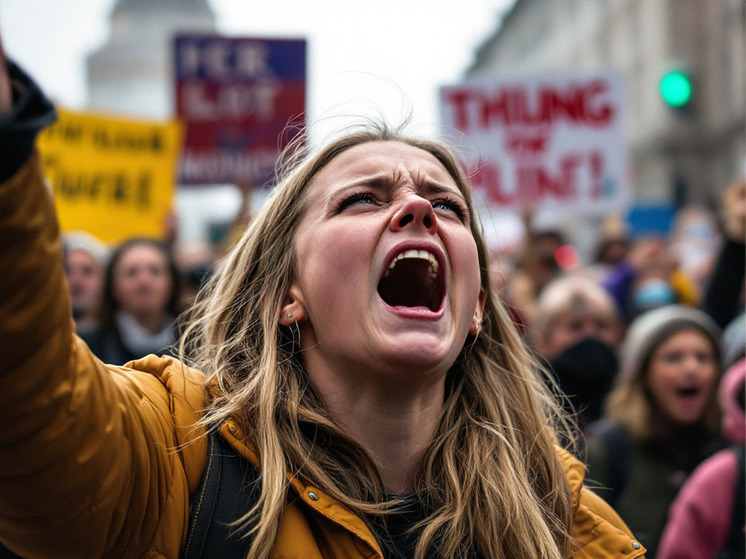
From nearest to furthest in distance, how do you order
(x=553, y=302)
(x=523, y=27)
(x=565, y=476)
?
(x=565, y=476) < (x=553, y=302) < (x=523, y=27)

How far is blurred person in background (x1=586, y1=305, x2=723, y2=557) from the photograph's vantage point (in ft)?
12.0

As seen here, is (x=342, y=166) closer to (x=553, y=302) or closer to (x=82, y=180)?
(x=553, y=302)

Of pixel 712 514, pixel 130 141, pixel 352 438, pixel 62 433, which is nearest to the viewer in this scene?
pixel 62 433

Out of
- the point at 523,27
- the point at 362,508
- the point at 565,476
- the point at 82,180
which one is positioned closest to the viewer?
the point at 362,508

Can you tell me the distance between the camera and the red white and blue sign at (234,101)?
7.15 metres

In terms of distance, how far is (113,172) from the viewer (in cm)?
719

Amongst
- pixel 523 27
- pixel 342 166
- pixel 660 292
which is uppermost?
pixel 523 27

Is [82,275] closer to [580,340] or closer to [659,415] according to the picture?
[580,340]

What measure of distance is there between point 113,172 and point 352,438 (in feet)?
18.4

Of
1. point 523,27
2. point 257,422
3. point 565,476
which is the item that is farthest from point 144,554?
point 523,27

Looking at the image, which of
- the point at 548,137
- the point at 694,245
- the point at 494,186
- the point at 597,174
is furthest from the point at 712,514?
the point at 694,245

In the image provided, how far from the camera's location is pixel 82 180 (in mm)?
7117

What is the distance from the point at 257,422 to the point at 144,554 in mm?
371

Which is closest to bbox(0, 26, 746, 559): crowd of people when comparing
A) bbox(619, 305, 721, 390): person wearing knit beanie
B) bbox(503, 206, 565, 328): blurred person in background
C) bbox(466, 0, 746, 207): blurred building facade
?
bbox(619, 305, 721, 390): person wearing knit beanie
